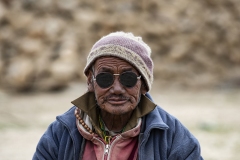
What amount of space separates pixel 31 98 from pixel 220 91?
4403 mm

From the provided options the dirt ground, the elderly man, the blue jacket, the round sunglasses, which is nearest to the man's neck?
the elderly man

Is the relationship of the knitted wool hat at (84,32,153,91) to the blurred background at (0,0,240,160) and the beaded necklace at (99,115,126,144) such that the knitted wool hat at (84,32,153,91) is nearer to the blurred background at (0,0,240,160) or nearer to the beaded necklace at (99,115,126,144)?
the beaded necklace at (99,115,126,144)

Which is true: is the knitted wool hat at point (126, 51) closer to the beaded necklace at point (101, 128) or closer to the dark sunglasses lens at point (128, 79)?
the dark sunglasses lens at point (128, 79)

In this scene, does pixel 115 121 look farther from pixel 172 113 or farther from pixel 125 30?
pixel 125 30

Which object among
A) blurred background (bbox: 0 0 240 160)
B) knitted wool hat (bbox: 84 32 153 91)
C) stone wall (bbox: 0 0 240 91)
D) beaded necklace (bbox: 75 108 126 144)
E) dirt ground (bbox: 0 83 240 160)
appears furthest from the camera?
stone wall (bbox: 0 0 240 91)

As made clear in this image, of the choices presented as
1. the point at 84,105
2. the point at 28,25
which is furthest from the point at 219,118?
the point at 84,105

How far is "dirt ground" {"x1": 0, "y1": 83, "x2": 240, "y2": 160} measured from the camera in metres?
6.54

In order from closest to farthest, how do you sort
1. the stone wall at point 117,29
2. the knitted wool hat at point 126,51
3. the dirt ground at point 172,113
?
the knitted wool hat at point 126,51 → the dirt ground at point 172,113 → the stone wall at point 117,29

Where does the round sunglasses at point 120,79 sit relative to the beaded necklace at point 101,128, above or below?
above

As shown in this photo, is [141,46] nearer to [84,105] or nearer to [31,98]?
[84,105]

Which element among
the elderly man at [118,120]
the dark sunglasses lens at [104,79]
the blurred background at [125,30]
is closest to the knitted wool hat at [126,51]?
the elderly man at [118,120]

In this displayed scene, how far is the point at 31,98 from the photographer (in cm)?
1023

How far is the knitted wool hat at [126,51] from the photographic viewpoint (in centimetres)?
286

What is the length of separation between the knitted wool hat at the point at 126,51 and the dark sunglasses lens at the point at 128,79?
5 cm
